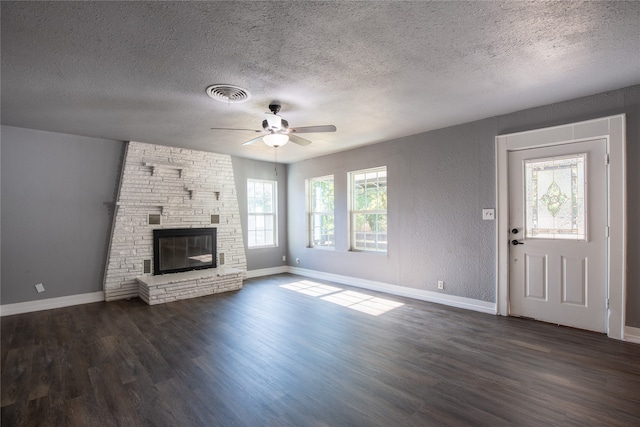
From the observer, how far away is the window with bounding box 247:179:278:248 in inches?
253

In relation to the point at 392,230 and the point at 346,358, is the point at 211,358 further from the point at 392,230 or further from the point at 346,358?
the point at 392,230

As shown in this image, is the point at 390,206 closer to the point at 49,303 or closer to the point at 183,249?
the point at 183,249

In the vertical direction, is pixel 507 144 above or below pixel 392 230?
above

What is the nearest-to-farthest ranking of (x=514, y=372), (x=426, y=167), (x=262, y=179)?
(x=514, y=372) → (x=426, y=167) → (x=262, y=179)

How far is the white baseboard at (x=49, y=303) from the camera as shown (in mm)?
3986

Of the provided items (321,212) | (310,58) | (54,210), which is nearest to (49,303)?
(54,210)

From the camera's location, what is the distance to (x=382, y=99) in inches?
125

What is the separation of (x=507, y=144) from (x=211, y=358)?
4.09 m

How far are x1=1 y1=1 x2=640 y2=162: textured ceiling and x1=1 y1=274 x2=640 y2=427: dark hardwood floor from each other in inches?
99.3

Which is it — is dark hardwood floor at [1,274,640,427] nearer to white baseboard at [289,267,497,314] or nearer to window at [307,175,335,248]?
white baseboard at [289,267,497,314]

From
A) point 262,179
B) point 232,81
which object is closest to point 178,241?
point 262,179

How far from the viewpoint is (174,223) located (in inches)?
208

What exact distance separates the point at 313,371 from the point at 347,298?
2229mm

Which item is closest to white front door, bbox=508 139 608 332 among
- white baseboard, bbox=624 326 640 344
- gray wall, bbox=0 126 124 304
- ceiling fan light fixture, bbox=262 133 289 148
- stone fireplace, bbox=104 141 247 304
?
white baseboard, bbox=624 326 640 344
